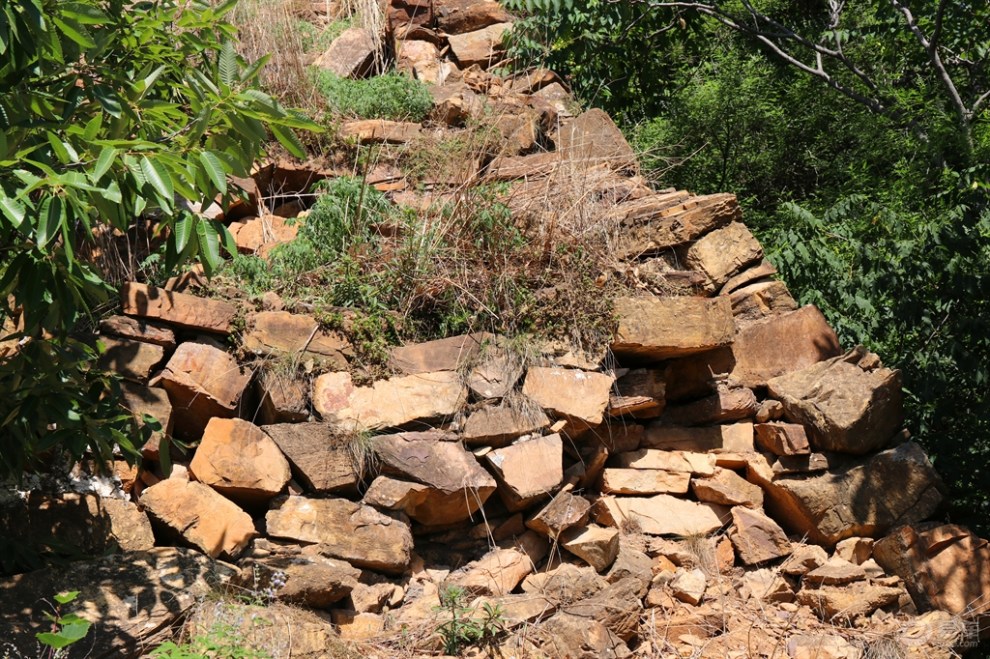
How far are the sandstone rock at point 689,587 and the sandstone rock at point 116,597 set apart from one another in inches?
80.4

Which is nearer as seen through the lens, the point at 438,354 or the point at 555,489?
the point at 555,489

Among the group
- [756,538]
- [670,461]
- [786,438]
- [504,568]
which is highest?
[786,438]

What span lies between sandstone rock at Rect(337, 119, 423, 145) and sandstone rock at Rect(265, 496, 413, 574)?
265 centimetres

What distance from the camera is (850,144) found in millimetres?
8414

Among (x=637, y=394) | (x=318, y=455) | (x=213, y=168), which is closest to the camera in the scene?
(x=213, y=168)

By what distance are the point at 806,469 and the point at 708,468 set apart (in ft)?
1.60

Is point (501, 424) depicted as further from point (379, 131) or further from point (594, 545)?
point (379, 131)

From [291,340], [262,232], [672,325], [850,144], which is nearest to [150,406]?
[291,340]

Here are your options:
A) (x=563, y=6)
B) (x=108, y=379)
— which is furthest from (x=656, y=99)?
(x=108, y=379)

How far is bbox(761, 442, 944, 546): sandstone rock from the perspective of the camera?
203 inches

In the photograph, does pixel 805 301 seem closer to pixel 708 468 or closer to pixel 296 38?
pixel 708 468

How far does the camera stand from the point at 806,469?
5320 mm

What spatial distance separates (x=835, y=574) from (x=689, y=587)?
717 millimetres

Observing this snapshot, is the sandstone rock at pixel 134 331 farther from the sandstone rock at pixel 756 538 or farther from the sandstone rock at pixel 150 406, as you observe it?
the sandstone rock at pixel 756 538
